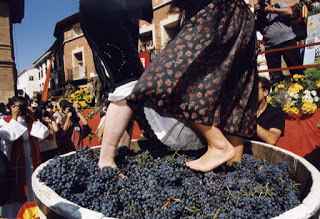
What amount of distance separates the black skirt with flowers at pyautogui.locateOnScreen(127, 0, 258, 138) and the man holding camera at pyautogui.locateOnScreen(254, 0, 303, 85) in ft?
10.0

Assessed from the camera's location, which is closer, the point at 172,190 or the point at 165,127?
the point at 172,190

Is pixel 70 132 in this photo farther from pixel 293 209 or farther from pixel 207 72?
pixel 293 209

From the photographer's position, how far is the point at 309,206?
35.1 inches

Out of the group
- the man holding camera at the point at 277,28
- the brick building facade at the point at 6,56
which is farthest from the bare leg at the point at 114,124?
the brick building facade at the point at 6,56

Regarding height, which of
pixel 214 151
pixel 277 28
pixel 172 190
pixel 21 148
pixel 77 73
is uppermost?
pixel 77 73

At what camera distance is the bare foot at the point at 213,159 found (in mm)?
1332

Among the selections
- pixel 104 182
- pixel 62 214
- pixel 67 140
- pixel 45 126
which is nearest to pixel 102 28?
pixel 104 182

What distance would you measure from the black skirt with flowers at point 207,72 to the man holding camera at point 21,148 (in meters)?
2.54

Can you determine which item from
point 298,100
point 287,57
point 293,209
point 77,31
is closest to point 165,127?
point 293,209

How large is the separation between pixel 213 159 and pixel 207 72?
20.5 inches

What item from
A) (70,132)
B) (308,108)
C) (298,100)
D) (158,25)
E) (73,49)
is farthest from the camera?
(73,49)

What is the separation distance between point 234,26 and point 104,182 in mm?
1211

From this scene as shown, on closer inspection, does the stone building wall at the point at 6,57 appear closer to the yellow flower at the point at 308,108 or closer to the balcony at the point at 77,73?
the balcony at the point at 77,73

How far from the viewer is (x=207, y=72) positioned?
1386 mm
